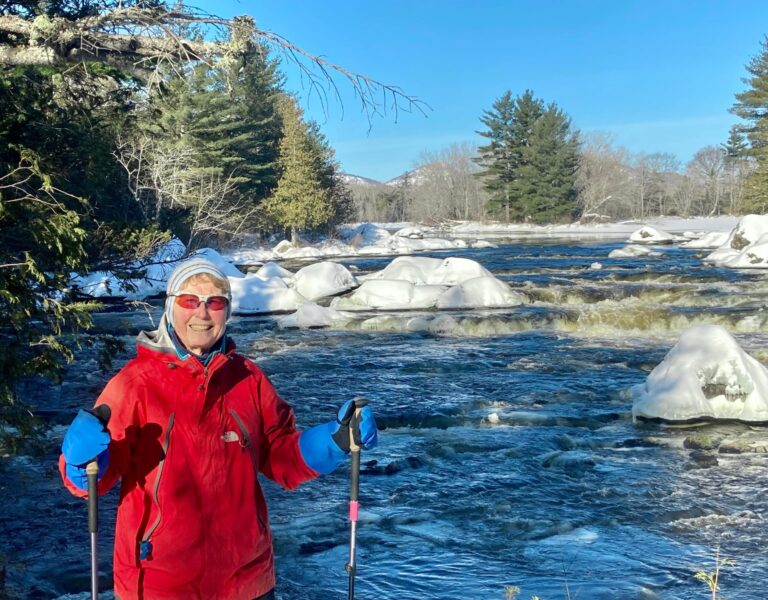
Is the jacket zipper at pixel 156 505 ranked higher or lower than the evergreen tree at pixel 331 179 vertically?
lower

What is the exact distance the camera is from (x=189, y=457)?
250 cm

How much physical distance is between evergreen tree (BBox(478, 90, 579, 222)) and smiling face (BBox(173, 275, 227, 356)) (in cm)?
7156

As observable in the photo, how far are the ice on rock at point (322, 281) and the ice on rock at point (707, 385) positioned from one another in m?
13.4

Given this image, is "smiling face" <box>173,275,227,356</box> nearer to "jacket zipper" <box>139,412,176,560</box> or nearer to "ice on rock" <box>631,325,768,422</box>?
"jacket zipper" <box>139,412,176,560</box>

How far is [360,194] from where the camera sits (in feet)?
409

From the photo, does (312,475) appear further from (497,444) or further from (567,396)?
(567,396)

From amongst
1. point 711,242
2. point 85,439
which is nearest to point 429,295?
point 85,439

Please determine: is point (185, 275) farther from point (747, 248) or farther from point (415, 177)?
point (415, 177)

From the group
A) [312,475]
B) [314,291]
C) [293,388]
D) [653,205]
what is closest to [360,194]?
[653,205]

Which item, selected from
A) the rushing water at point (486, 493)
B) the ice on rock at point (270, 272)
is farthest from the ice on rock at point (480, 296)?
the ice on rock at point (270, 272)

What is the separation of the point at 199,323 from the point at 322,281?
19.4m

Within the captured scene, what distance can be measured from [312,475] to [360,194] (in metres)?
123

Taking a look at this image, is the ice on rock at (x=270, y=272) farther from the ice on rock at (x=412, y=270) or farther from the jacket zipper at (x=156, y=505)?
the jacket zipper at (x=156, y=505)

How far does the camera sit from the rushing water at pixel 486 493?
532 centimetres
